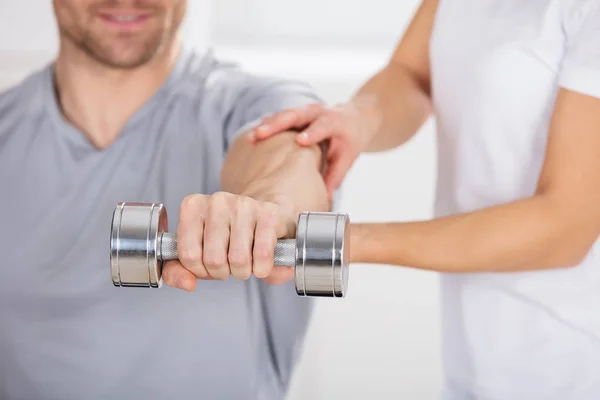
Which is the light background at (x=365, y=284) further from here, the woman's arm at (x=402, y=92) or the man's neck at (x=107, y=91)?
the woman's arm at (x=402, y=92)

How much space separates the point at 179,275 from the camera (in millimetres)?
812

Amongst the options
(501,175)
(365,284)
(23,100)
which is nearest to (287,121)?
(501,175)

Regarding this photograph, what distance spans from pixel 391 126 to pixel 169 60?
0.44 meters

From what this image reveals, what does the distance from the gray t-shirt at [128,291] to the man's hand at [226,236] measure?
0.59m

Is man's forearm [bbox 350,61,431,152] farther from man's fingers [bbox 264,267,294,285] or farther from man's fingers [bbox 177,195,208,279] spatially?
man's fingers [bbox 177,195,208,279]

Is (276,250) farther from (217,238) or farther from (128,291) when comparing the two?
(128,291)

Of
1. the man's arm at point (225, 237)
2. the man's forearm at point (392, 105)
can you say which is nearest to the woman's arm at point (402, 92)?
the man's forearm at point (392, 105)

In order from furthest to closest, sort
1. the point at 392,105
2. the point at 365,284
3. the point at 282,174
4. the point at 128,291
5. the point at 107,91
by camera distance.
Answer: the point at 365,284, the point at 107,91, the point at 128,291, the point at 392,105, the point at 282,174

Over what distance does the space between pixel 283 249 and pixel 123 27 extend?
0.79 metres

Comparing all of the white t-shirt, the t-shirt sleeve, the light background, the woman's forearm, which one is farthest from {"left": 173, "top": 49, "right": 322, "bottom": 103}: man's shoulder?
the light background

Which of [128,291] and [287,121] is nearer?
[287,121]

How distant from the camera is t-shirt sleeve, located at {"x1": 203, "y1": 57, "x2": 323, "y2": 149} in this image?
138cm

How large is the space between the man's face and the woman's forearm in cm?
57

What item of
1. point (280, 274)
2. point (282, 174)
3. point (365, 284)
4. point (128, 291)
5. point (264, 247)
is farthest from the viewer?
point (365, 284)
